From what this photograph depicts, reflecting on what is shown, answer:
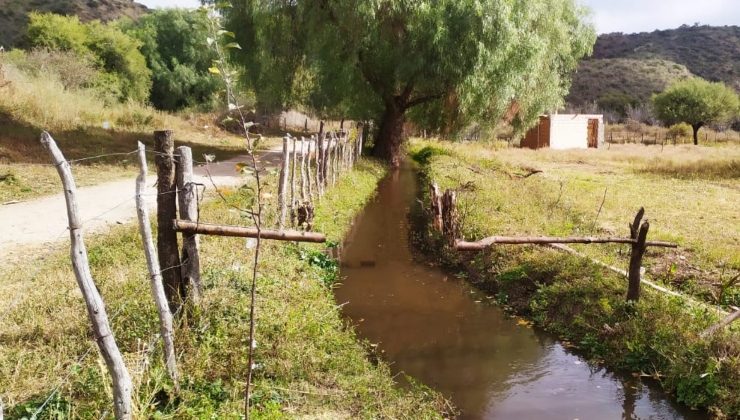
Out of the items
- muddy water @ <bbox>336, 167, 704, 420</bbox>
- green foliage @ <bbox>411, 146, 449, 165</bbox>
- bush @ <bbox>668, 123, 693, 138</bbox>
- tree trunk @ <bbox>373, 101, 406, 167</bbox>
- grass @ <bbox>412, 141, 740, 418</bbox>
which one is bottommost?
muddy water @ <bbox>336, 167, 704, 420</bbox>

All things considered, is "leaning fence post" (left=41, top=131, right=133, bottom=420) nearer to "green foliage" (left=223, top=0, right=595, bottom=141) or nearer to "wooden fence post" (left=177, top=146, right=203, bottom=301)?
"wooden fence post" (left=177, top=146, right=203, bottom=301)

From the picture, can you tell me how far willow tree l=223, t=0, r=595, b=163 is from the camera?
744 inches

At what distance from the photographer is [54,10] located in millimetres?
56500

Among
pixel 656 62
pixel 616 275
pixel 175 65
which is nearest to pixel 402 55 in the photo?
pixel 616 275

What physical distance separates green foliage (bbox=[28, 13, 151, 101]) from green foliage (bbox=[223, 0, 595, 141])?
46.0 ft

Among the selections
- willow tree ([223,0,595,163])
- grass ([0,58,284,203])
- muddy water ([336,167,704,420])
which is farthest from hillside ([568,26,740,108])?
muddy water ([336,167,704,420])

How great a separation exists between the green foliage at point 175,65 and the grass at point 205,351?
35.3 m

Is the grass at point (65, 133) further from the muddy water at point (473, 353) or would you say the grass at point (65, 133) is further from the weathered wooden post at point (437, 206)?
the muddy water at point (473, 353)

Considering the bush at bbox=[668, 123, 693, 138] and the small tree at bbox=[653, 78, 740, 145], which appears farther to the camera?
the bush at bbox=[668, 123, 693, 138]

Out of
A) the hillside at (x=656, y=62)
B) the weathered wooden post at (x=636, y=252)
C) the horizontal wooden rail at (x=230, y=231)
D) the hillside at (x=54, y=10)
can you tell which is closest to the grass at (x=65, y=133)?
the horizontal wooden rail at (x=230, y=231)

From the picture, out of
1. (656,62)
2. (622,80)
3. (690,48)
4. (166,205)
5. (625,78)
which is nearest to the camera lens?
(166,205)

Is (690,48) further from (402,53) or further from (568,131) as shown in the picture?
(402,53)

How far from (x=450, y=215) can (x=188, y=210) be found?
241 inches

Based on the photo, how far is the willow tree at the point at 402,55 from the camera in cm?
1889
